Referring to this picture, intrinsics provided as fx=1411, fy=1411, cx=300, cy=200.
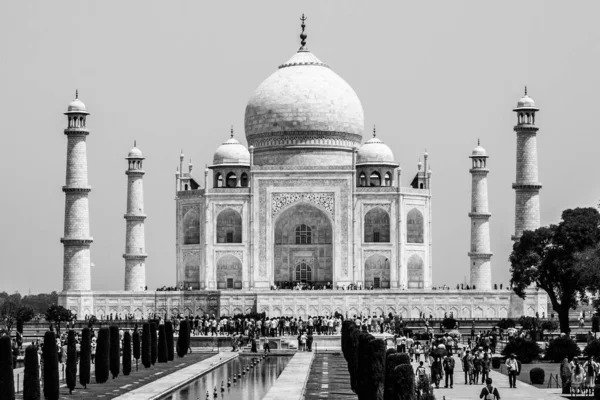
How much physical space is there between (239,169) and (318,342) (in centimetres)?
1633

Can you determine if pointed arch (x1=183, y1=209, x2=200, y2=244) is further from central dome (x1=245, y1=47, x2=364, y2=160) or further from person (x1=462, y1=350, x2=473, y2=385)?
person (x1=462, y1=350, x2=473, y2=385)

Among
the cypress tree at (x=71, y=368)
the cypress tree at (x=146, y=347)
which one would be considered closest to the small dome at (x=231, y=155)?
the cypress tree at (x=146, y=347)

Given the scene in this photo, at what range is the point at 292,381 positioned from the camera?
29781mm

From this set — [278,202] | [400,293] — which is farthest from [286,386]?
[278,202]

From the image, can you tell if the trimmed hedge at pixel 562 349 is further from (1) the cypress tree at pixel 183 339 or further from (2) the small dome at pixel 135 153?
(2) the small dome at pixel 135 153

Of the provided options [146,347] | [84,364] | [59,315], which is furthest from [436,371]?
[59,315]

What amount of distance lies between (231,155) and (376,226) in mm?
6839

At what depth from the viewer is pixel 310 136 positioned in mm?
57719

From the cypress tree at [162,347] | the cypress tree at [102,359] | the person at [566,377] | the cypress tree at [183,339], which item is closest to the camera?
the person at [566,377]

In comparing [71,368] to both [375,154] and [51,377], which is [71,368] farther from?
[375,154]

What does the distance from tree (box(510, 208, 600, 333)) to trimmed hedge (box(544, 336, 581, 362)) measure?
7.66m

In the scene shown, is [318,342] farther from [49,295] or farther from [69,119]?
[49,295]

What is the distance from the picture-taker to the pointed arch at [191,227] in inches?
2194

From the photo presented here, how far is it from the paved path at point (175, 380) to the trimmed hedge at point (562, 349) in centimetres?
813
